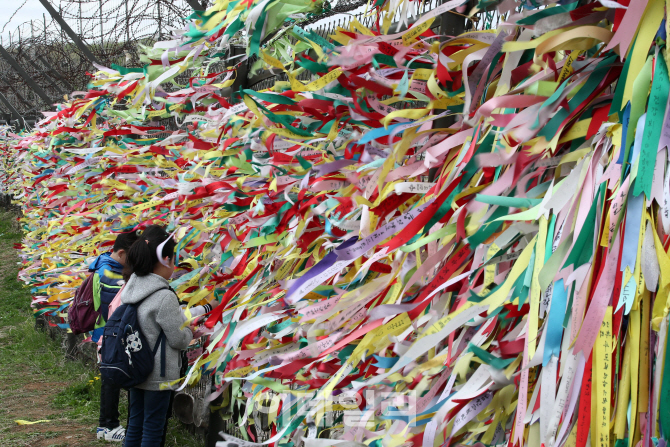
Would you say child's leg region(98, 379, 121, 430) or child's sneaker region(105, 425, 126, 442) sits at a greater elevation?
child's leg region(98, 379, 121, 430)

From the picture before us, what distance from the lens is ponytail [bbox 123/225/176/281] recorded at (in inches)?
116

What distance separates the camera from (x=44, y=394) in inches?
217

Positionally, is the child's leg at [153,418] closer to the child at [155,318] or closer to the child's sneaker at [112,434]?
the child at [155,318]

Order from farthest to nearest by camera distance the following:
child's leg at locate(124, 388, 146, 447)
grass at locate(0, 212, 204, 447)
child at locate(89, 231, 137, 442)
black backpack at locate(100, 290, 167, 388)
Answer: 1. grass at locate(0, 212, 204, 447)
2. child at locate(89, 231, 137, 442)
3. child's leg at locate(124, 388, 146, 447)
4. black backpack at locate(100, 290, 167, 388)

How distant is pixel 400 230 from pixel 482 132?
23cm

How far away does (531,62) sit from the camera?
101cm

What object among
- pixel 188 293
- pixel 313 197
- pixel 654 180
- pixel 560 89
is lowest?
pixel 188 293

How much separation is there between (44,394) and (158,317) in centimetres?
→ 331

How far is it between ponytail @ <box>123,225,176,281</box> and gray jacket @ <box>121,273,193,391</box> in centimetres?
4

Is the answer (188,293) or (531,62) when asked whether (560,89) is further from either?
(188,293)

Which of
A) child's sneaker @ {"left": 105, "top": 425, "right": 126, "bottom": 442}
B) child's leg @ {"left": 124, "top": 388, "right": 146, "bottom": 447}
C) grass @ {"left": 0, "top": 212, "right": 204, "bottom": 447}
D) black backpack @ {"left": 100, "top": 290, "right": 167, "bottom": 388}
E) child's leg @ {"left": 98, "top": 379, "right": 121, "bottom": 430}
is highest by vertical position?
black backpack @ {"left": 100, "top": 290, "right": 167, "bottom": 388}

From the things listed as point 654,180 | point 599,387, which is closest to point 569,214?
point 654,180

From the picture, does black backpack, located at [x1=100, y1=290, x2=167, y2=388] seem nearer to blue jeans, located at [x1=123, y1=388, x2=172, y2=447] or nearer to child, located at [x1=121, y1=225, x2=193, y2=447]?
child, located at [x1=121, y1=225, x2=193, y2=447]

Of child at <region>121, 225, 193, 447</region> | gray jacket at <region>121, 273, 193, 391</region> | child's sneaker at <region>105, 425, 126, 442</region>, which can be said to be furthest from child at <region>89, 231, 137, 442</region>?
gray jacket at <region>121, 273, 193, 391</region>
